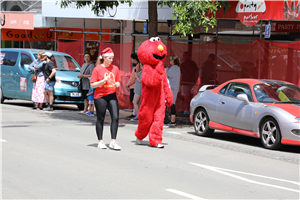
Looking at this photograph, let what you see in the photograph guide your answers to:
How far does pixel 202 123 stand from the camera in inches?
437

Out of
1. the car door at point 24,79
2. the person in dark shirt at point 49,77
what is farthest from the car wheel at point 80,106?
the car door at point 24,79

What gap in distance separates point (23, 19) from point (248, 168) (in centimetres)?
1717

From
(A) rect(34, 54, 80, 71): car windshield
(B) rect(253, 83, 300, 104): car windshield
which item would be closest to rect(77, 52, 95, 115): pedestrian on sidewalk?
(A) rect(34, 54, 80, 71): car windshield

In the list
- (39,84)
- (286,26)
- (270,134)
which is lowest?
(270,134)

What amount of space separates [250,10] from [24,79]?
8.20 metres

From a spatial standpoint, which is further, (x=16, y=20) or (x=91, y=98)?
(x=16, y=20)

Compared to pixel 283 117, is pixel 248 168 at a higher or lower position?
lower

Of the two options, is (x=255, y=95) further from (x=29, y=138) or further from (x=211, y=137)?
(x=29, y=138)

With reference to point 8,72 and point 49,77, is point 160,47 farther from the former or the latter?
point 8,72

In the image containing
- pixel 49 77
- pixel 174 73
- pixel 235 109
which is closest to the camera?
pixel 235 109

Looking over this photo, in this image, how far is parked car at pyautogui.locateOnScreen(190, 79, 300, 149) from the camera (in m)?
9.03

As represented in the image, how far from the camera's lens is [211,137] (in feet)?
36.4

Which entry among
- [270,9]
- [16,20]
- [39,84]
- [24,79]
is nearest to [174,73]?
[270,9]

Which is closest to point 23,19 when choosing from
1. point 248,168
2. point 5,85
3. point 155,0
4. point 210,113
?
point 5,85
